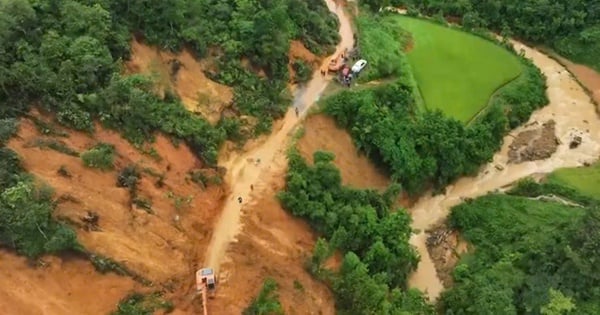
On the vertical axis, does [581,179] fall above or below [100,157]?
below

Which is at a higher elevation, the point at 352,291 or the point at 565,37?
the point at 565,37

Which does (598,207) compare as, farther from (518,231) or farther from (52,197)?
(52,197)

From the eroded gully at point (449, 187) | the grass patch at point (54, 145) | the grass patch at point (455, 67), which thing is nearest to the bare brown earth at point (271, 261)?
the eroded gully at point (449, 187)

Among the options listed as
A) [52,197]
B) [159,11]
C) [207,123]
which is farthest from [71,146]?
[159,11]

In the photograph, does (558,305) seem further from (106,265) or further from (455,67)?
(106,265)

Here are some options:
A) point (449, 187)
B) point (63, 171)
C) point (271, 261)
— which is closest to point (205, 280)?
point (271, 261)
